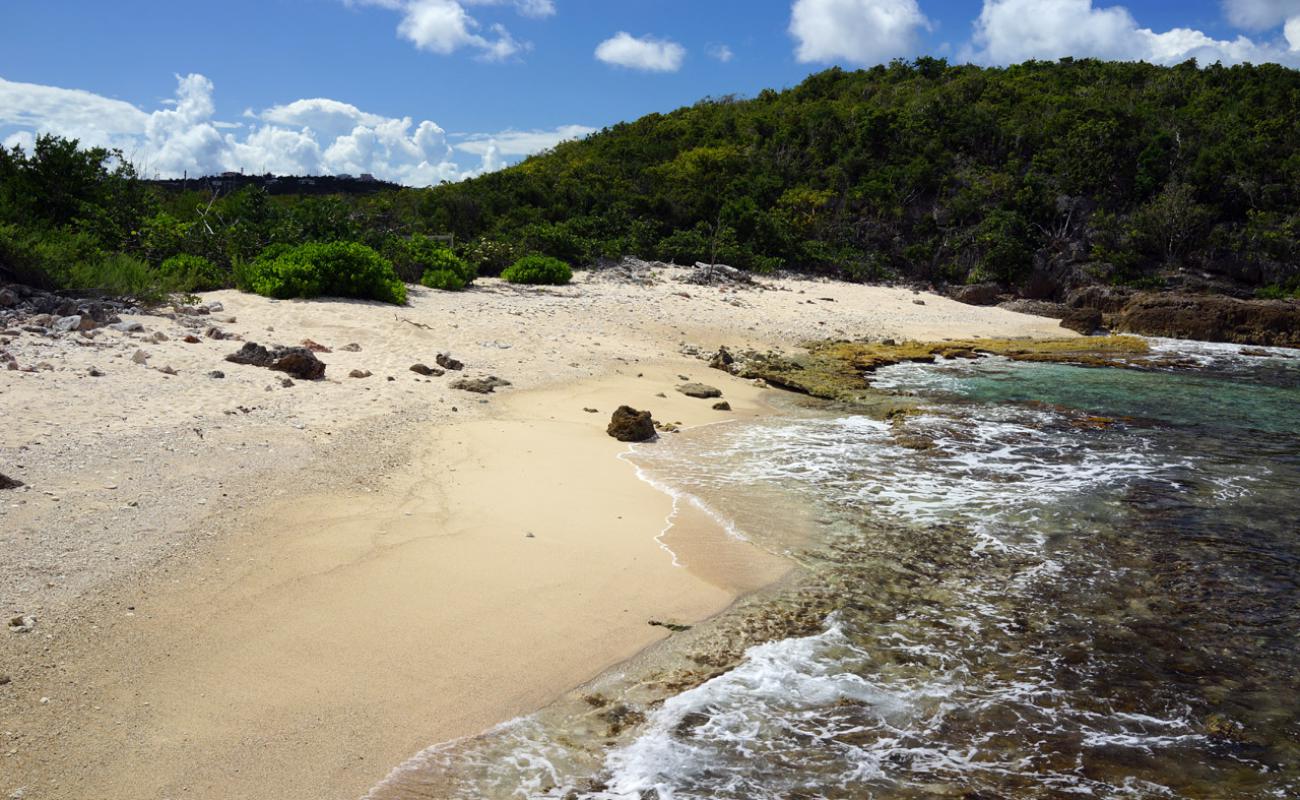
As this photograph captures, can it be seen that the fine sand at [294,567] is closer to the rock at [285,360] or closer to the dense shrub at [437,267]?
the rock at [285,360]

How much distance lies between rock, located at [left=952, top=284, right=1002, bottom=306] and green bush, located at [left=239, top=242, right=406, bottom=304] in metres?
20.4

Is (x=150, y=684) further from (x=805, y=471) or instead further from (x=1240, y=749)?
(x=805, y=471)

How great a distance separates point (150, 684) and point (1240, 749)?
5.84 m

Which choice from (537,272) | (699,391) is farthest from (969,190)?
(699,391)

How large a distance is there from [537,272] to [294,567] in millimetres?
19248

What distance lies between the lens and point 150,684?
4.12 meters

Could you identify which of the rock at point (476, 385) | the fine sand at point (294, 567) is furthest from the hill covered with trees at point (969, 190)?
the fine sand at point (294, 567)

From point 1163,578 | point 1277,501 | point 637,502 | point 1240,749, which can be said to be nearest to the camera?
point 1240,749

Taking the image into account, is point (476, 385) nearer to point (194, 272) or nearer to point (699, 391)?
point (699, 391)

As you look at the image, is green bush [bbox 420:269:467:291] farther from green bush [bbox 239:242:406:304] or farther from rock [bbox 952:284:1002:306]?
rock [bbox 952:284:1002:306]

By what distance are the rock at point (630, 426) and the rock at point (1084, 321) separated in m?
19.7

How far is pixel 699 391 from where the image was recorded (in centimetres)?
1305

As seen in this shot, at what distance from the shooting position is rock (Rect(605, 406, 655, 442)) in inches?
400

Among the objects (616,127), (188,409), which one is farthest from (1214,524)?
(616,127)
